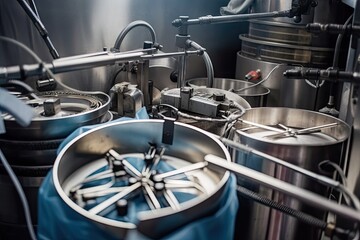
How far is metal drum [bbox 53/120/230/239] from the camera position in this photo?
0.63 meters

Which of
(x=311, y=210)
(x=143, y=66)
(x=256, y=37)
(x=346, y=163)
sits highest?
(x=256, y=37)

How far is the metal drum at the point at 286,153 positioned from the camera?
97 cm

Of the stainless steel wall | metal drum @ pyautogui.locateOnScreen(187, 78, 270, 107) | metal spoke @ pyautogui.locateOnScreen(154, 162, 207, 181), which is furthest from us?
metal drum @ pyautogui.locateOnScreen(187, 78, 270, 107)

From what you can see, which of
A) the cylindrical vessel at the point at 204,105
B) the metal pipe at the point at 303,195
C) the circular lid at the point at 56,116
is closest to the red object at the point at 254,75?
the cylindrical vessel at the point at 204,105

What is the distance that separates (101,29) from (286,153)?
1272 mm

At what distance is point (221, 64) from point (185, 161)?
166 cm

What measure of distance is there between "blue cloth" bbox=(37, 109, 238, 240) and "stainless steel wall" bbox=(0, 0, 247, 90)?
1.01 m

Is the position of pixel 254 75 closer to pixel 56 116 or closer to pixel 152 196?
pixel 56 116

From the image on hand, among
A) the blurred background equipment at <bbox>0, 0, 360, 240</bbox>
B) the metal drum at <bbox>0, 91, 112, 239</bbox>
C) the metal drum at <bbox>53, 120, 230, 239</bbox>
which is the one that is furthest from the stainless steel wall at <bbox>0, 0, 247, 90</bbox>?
the metal drum at <bbox>53, 120, 230, 239</bbox>

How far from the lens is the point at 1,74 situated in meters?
0.62

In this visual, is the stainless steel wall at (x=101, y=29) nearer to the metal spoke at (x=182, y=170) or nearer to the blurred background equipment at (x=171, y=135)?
the blurred background equipment at (x=171, y=135)

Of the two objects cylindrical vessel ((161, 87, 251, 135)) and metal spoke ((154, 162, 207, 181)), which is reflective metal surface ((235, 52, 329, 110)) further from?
metal spoke ((154, 162, 207, 181))

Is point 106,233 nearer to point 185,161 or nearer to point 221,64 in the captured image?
point 185,161

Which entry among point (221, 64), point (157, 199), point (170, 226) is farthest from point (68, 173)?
point (221, 64)
